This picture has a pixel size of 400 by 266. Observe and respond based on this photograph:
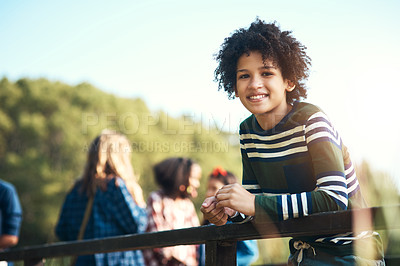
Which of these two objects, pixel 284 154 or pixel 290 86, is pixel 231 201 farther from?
pixel 290 86

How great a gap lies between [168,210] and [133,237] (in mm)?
1918

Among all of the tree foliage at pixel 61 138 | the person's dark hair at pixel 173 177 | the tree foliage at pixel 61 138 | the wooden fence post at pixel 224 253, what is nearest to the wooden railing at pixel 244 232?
the wooden fence post at pixel 224 253

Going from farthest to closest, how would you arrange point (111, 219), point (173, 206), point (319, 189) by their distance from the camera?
1. point (173, 206)
2. point (111, 219)
3. point (319, 189)

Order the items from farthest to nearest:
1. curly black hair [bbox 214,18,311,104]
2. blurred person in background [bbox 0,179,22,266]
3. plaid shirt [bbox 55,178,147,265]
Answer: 1. blurred person in background [bbox 0,179,22,266]
2. plaid shirt [bbox 55,178,147,265]
3. curly black hair [bbox 214,18,311,104]

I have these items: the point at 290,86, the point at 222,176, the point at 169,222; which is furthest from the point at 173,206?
the point at 290,86

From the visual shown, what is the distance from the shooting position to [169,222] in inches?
153

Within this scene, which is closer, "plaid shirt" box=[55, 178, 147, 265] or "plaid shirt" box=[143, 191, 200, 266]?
"plaid shirt" box=[55, 178, 147, 265]

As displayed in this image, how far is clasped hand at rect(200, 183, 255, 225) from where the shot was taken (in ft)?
4.70

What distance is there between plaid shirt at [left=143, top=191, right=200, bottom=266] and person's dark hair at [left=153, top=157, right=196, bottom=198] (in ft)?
0.19

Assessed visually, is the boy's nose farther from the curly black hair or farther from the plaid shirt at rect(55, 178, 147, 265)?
the plaid shirt at rect(55, 178, 147, 265)

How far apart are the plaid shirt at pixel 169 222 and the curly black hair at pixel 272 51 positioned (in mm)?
2152

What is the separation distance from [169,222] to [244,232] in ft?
8.02

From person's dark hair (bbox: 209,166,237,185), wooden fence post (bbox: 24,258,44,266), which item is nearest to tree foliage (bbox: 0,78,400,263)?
person's dark hair (bbox: 209,166,237,185)

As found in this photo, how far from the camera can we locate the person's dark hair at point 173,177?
4.07 meters
